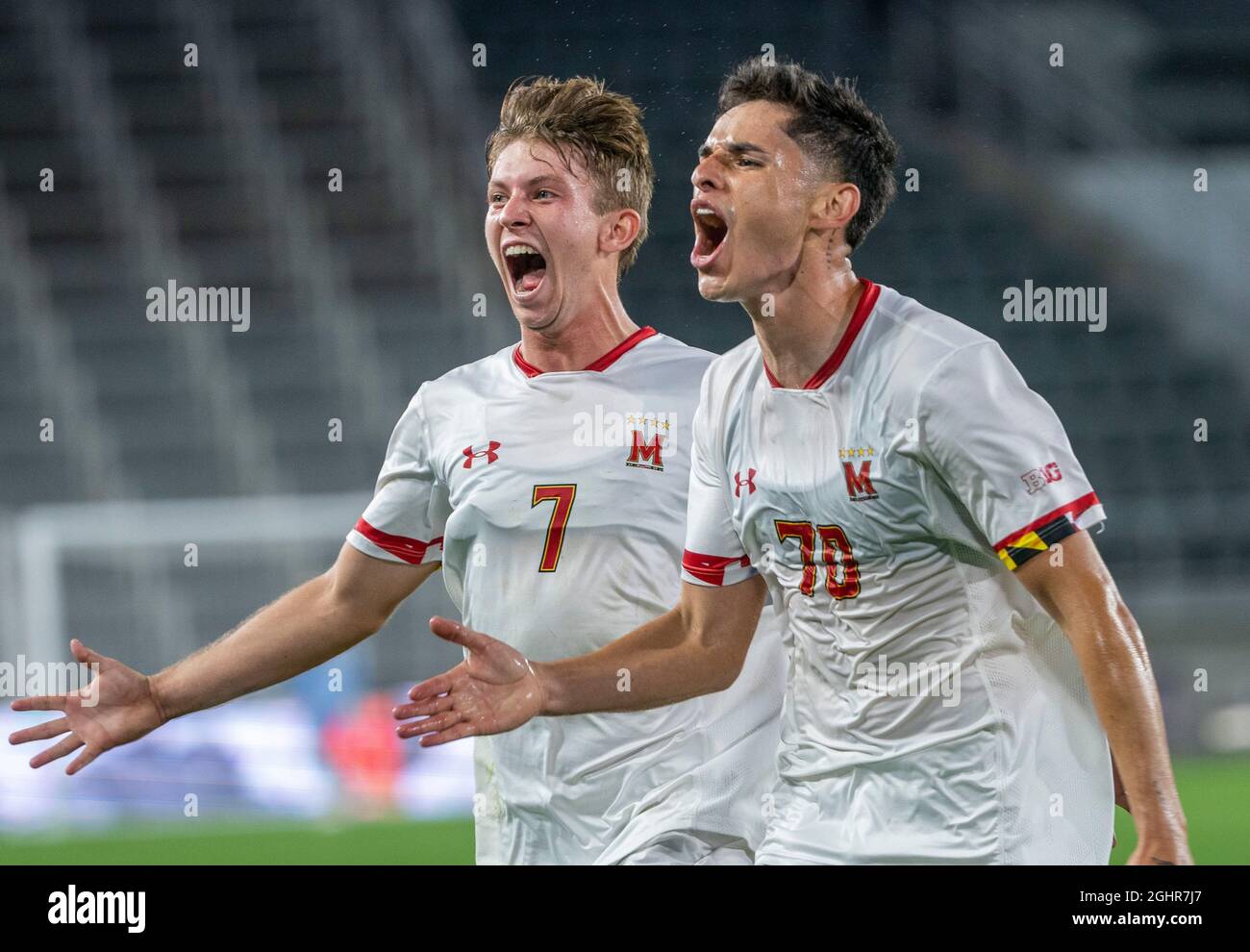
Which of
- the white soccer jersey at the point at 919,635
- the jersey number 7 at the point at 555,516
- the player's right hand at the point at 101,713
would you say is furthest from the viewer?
the jersey number 7 at the point at 555,516

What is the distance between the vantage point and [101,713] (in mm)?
3623

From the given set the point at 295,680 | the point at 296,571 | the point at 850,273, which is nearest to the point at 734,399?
the point at 850,273

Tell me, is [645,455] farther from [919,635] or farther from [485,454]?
[919,635]

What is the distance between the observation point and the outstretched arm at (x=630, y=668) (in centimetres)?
314

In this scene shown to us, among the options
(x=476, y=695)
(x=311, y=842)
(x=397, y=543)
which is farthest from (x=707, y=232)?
(x=311, y=842)

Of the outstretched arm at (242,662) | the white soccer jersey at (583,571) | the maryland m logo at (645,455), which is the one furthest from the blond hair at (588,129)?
the outstretched arm at (242,662)

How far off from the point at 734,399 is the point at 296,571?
609cm

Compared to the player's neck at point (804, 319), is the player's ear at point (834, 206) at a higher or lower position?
higher

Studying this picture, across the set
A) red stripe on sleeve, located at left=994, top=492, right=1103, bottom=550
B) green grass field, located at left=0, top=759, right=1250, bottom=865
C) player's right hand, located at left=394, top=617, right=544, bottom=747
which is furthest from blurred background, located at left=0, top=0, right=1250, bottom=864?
red stripe on sleeve, located at left=994, top=492, right=1103, bottom=550

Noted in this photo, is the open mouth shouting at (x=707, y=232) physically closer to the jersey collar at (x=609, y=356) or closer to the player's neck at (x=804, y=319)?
the player's neck at (x=804, y=319)

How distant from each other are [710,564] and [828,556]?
0.37m

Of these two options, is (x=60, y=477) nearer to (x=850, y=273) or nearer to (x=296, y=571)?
(x=296, y=571)

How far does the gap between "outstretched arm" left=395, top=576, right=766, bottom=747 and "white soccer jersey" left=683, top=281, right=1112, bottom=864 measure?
329 millimetres

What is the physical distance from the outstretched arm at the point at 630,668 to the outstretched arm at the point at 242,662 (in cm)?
65
